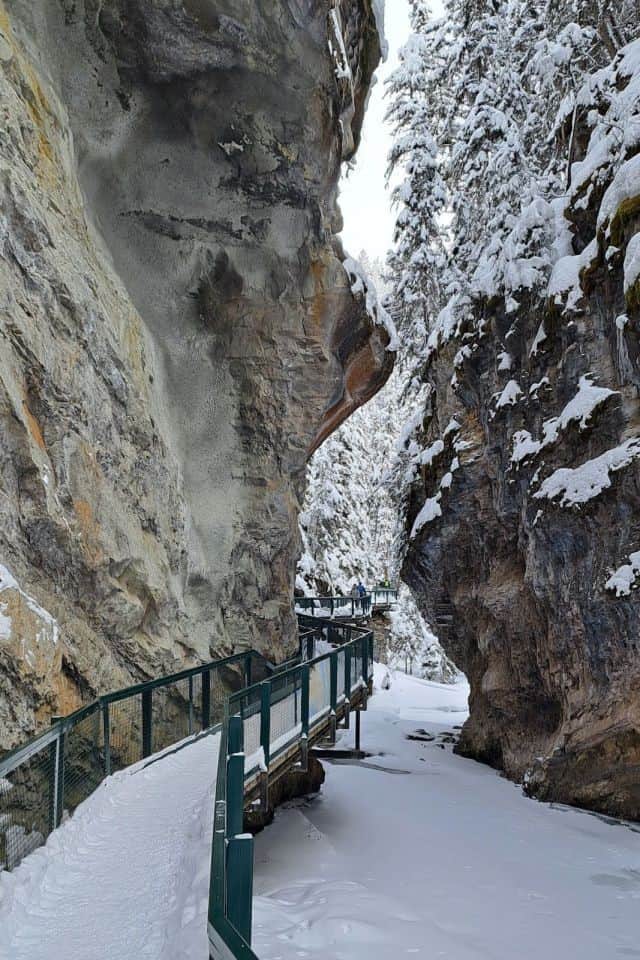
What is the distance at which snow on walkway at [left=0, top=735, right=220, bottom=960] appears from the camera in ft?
15.1

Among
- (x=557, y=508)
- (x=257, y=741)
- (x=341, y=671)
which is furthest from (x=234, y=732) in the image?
(x=557, y=508)

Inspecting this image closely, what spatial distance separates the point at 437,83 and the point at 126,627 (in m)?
22.3

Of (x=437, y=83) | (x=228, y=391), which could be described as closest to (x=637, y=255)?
(x=228, y=391)

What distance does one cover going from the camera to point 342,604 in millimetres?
29562

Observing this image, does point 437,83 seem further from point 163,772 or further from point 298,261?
point 163,772

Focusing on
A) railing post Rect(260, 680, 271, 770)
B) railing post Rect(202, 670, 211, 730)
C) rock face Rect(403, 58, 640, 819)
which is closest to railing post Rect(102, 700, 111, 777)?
railing post Rect(260, 680, 271, 770)

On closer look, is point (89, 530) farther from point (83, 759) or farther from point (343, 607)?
point (343, 607)

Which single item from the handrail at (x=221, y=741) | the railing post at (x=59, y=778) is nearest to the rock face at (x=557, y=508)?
the handrail at (x=221, y=741)

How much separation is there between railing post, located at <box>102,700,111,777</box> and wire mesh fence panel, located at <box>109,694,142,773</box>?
0.09 meters

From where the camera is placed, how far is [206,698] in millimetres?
11750

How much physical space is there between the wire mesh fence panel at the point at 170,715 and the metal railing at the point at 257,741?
1.60m

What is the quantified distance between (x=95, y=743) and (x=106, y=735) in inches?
13.9

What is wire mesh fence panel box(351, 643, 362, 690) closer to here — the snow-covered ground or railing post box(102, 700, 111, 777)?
the snow-covered ground

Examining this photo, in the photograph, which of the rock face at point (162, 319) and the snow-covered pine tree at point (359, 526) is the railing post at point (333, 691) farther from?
the snow-covered pine tree at point (359, 526)
